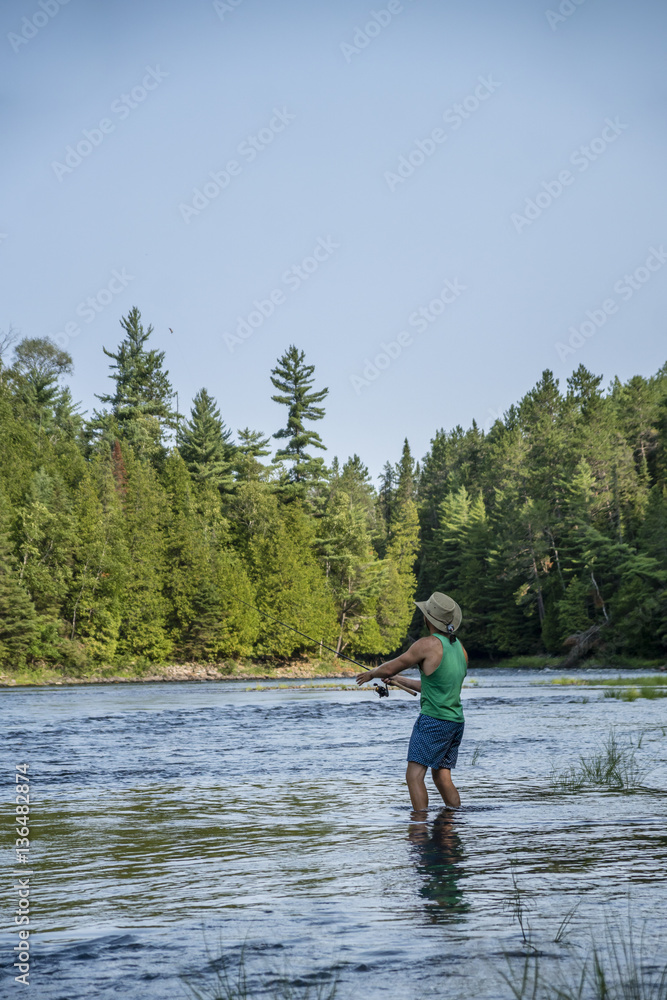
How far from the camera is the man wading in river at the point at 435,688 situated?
26.0ft

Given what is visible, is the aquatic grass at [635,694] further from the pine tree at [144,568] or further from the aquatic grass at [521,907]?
the pine tree at [144,568]

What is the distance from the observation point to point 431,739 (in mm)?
7957

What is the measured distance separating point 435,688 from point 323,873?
7.15 feet

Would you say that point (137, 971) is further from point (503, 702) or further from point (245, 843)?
point (503, 702)

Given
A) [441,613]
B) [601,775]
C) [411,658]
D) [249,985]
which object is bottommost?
[601,775]

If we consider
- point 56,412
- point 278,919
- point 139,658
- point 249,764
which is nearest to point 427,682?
point 278,919

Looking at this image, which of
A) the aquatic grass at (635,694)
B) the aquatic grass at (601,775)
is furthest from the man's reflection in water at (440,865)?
the aquatic grass at (635,694)

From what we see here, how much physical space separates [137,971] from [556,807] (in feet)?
17.7

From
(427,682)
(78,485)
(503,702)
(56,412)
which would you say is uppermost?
(56,412)

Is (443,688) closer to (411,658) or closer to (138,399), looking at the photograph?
(411,658)

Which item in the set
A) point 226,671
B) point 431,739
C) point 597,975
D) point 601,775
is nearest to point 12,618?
point 226,671

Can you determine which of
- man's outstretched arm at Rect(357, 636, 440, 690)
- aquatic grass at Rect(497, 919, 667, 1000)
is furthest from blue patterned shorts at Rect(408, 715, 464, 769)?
aquatic grass at Rect(497, 919, 667, 1000)

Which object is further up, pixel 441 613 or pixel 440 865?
pixel 441 613

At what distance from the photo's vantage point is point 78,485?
6638 cm
